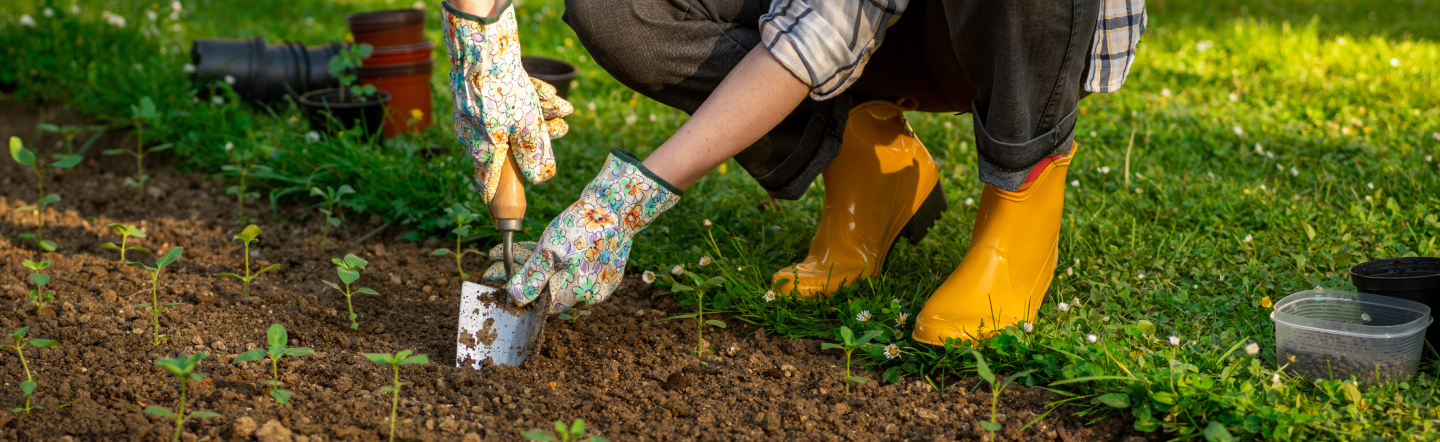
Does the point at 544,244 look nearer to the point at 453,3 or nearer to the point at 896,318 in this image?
the point at 453,3

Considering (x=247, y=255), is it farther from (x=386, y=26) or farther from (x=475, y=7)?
(x=386, y=26)

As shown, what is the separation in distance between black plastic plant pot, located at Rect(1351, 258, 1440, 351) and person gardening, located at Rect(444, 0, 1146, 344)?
1.53 feet

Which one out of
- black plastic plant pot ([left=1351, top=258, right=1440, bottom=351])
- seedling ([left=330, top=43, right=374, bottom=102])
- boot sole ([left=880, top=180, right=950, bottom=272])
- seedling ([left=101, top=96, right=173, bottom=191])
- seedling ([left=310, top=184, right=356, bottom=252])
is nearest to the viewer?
black plastic plant pot ([left=1351, top=258, right=1440, bottom=351])

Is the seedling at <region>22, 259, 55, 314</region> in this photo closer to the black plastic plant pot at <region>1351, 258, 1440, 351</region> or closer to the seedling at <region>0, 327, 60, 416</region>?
the seedling at <region>0, 327, 60, 416</region>

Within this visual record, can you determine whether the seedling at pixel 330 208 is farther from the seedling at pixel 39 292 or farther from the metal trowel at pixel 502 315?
the metal trowel at pixel 502 315

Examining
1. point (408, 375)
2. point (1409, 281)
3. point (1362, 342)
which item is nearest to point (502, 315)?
point (408, 375)

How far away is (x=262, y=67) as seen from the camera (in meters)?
3.04

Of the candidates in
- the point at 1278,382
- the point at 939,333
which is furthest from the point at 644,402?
the point at 1278,382

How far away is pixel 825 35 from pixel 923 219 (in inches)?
26.0

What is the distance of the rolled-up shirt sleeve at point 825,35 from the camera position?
1376mm

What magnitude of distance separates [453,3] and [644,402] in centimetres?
65

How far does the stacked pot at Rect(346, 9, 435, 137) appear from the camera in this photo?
2672mm

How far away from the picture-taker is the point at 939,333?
156cm

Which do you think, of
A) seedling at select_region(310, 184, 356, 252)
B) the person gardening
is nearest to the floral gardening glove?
the person gardening
